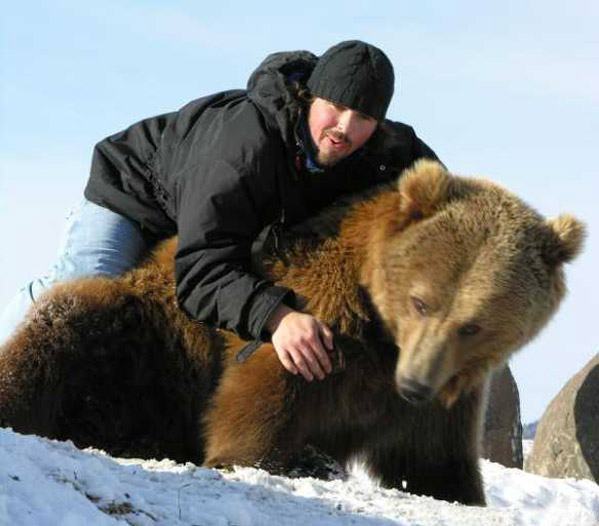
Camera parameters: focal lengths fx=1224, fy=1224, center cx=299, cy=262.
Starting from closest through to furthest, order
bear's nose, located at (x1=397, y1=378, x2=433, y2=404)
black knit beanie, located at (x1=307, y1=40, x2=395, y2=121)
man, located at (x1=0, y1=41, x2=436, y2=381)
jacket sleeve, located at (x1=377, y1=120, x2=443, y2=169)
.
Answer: bear's nose, located at (x1=397, y1=378, x2=433, y2=404) < man, located at (x1=0, y1=41, x2=436, y2=381) < black knit beanie, located at (x1=307, y1=40, x2=395, y2=121) < jacket sleeve, located at (x1=377, y1=120, x2=443, y2=169)

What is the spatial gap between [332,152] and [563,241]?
1276 mm

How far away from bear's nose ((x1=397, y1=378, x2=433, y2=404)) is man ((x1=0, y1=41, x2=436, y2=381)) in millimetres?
428

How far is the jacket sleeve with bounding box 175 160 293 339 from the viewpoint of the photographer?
19.9 feet

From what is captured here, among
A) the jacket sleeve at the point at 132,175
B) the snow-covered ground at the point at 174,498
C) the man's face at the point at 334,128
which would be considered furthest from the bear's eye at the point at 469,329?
the jacket sleeve at the point at 132,175

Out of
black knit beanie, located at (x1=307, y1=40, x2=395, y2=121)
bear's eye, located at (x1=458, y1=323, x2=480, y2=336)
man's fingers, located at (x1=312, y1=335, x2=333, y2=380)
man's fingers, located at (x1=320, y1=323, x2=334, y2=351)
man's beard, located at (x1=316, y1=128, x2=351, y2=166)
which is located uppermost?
black knit beanie, located at (x1=307, y1=40, x2=395, y2=121)

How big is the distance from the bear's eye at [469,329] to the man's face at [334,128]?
3.67ft

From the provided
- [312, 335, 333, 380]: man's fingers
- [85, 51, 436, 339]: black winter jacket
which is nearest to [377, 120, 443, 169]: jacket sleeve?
[85, 51, 436, 339]: black winter jacket

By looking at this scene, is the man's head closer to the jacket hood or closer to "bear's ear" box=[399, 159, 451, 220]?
the jacket hood

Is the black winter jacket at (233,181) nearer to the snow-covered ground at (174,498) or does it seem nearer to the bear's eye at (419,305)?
the bear's eye at (419,305)

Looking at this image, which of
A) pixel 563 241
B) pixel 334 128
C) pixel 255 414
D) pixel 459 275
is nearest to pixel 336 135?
pixel 334 128

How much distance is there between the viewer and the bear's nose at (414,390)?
19.2 ft

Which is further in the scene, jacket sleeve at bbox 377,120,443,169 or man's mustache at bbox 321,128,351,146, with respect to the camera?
jacket sleeve at bbox 377,120,443,169

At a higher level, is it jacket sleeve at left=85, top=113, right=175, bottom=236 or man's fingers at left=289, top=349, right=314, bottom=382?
jacket sleeve at left=85, top=113, right=175, bottom=236

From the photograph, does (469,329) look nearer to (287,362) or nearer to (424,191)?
(424,191)
